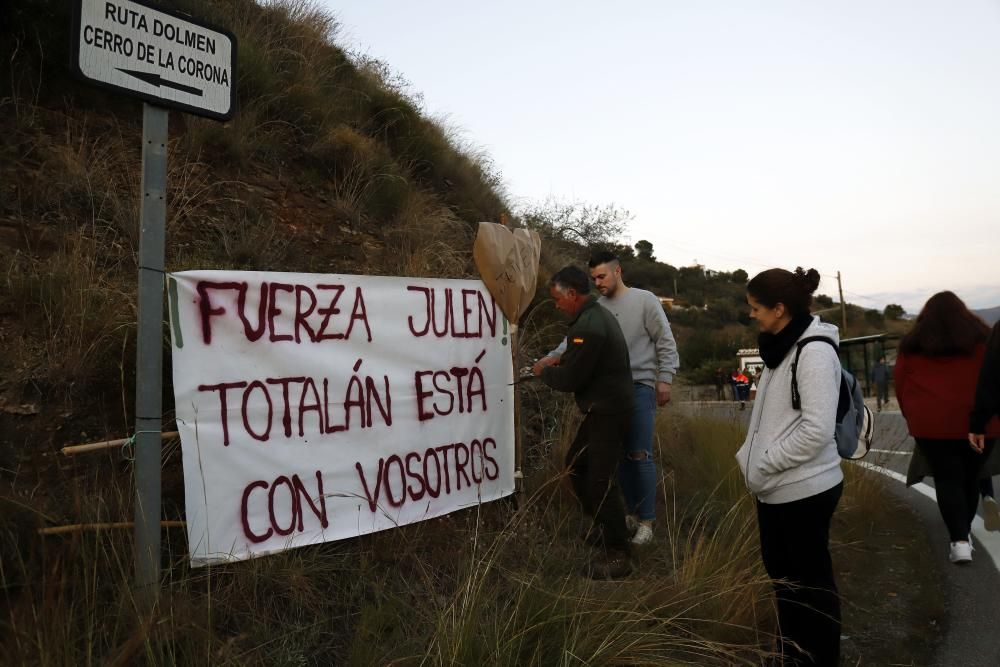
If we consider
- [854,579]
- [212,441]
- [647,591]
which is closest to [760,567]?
[647,591]

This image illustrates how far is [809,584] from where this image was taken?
3123mm

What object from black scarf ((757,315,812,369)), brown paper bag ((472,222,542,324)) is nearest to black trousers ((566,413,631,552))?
brown paper bag ((472,222,542,324))

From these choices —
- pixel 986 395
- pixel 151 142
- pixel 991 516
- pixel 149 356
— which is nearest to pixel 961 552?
pixel 991 516

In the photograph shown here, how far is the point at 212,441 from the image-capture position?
11.4 feet

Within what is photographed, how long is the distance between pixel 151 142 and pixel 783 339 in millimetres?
2642

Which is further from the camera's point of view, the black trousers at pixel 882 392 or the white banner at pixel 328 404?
the black trousers at pixel 882 392

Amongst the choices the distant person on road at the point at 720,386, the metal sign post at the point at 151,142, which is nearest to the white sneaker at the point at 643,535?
the metal sign post at the point at 151,142

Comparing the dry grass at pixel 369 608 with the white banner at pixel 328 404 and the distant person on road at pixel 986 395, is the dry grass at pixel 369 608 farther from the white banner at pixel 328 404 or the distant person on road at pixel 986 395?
the distant person on road at pixel 986 395

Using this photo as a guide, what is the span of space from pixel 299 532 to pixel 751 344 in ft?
164

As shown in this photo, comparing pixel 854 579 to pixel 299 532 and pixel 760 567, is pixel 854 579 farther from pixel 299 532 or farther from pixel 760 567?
pixel 299 532

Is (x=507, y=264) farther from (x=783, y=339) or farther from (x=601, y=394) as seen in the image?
(x=783, y=339)

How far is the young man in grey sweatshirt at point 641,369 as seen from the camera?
5102 millimetres

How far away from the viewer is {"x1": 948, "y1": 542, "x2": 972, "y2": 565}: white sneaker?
197 inches

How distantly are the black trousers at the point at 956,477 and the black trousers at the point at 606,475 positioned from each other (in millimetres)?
2208
